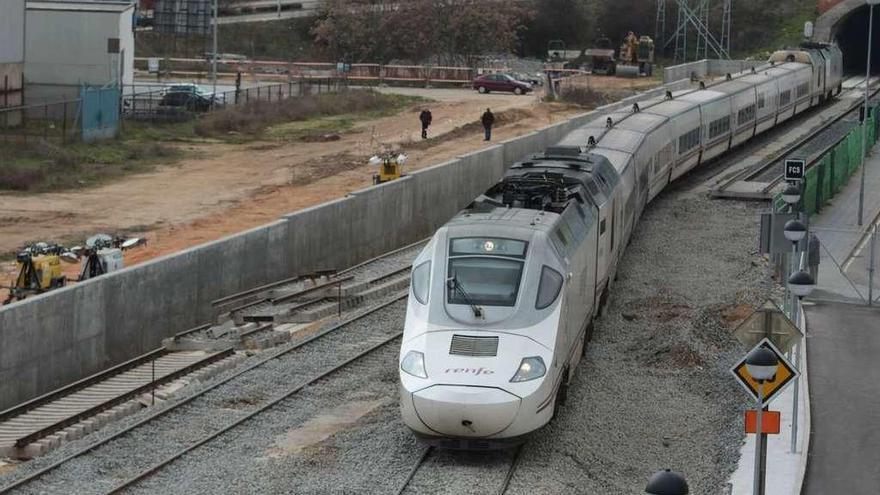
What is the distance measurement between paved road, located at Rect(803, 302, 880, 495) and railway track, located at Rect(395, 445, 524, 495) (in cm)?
335

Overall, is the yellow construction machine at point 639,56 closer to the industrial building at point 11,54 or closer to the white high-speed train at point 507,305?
the industrial building at point 11,54

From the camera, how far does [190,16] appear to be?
101000mm

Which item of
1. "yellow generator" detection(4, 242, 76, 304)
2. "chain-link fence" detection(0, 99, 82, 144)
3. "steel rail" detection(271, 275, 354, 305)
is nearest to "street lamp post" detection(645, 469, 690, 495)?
"yellow generator" detection(4, 242, 76, 304)

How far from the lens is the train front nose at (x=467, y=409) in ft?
54.6

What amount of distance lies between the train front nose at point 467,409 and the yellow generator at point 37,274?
36.2 feet

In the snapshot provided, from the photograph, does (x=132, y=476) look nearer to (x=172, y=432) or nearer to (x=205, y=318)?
(x=172, y=432)

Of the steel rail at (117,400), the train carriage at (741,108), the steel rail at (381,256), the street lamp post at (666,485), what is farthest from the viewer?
the train carriage at (741,108)

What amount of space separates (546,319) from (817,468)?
12.2ft

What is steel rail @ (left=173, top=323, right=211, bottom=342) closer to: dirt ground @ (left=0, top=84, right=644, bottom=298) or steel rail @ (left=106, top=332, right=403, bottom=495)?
steel rail @ (left=106, top=332, right=403, bottom=495)

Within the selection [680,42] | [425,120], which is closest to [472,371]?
[425,120]

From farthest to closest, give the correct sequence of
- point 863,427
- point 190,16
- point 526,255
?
point 190,16 → point 863,427 → point 526,255

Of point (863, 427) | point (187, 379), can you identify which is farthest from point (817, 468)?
point (187, 379)

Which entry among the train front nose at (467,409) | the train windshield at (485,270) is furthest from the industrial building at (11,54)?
the train front nose at (467,409)

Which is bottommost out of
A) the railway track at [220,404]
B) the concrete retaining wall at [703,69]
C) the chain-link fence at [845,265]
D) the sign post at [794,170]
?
the railway track at [220,404]
